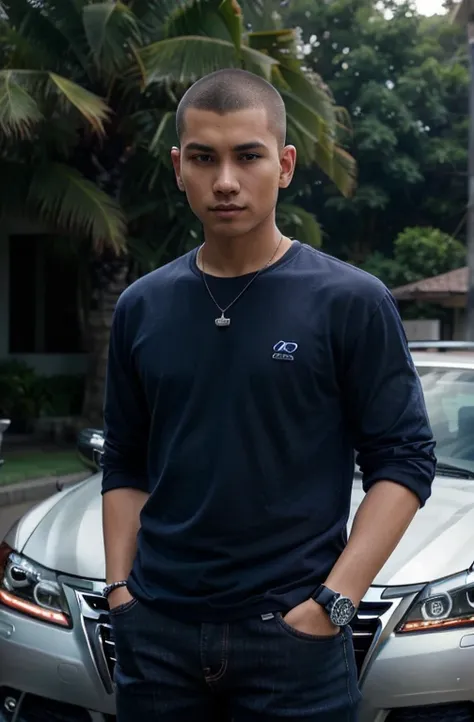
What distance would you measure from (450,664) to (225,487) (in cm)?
126

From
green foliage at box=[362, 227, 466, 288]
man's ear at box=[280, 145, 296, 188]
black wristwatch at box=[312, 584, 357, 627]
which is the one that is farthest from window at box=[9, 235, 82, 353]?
black wristwatch at box=[312, 584, 357, 627]

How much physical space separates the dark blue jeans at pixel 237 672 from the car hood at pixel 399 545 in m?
1.12

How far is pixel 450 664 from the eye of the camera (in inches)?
108

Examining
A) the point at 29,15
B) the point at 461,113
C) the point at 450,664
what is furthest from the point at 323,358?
the point at 461,113

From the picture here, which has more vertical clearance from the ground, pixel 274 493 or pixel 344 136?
pixel 344 136

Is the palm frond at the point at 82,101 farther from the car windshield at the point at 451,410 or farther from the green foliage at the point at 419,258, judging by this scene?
the green foliage at the point at 419,258

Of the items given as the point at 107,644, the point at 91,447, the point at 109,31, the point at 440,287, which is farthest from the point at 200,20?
the point at 440,287

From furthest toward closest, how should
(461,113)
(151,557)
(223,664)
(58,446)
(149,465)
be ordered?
(461,113), (58,446), (149,465), (151,557), (223,664)

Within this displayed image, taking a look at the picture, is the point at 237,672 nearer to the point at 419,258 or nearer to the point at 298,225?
the point at 298,225

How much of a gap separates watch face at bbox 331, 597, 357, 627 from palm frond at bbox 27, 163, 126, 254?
951cm

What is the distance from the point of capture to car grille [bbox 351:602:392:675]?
2.78 m

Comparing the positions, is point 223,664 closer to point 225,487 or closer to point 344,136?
point 225,487

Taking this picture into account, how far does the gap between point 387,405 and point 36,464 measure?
33.1 ft

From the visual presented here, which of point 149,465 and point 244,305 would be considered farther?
point 149,465
